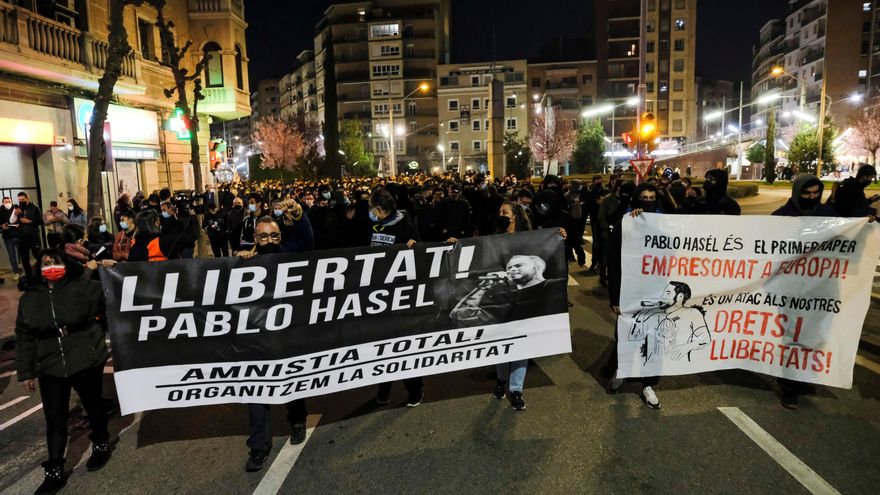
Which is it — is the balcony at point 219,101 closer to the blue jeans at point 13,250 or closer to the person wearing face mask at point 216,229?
the person wearing face mask at point 216,229

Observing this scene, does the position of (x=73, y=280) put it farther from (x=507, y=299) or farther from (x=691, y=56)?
(x=691, y=56)

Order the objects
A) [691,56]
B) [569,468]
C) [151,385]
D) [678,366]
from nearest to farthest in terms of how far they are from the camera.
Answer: [569,468], [151,385], [678,366], [691,56]

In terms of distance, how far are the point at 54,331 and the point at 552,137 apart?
229ft

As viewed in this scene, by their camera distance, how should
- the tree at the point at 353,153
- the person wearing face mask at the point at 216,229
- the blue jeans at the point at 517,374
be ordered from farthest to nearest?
the tree at the point at 353,153 → the person wearing face mask at the point at 216,229 → the blue jeans at the point at 517,374

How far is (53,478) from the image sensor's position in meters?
4.09

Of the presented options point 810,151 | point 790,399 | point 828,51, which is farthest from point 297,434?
point 828,51

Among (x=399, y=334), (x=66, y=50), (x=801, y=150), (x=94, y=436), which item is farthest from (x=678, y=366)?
(x=801, y=150)

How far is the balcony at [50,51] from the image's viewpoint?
42.3 ft

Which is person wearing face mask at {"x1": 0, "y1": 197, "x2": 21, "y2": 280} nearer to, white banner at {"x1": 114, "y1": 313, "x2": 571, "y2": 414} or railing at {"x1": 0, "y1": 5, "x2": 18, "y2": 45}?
railing at {"x1": 0, "y1": 5, "x2": 18, "y2": 45}

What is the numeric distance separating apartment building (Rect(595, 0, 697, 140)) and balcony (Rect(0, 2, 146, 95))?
70953 mm

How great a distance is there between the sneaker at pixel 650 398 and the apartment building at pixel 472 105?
7073cm

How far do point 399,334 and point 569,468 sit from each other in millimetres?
1670

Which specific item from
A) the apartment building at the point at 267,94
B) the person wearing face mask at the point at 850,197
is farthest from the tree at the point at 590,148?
the apartment building at the point at 267,94

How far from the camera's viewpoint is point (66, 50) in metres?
14.9
